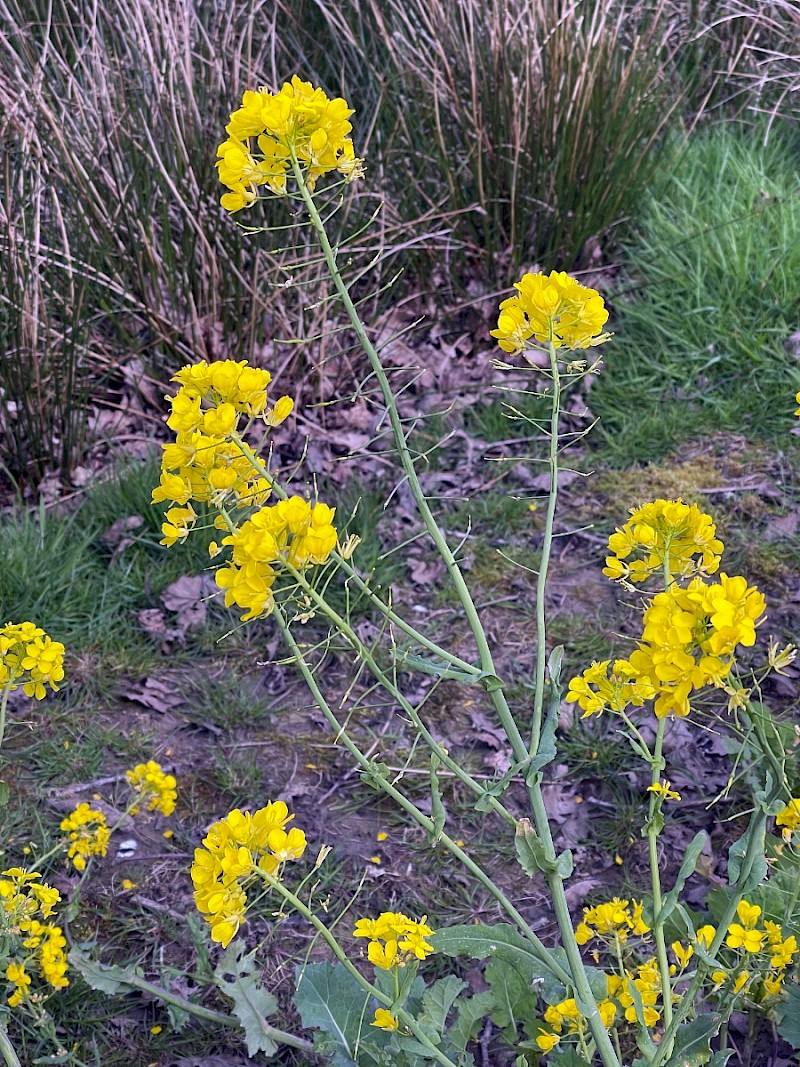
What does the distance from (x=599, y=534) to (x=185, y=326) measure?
1.53 meters

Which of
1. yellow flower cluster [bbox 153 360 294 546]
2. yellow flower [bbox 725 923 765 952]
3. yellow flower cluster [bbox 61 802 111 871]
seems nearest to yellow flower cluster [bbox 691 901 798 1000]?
yellow flower [bbox 725 923 765 952]

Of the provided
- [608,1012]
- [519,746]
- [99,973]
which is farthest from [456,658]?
[99,973]

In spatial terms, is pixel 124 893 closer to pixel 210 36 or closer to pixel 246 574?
pixel 246 574

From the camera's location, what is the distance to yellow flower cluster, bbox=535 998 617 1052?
51.0 inches

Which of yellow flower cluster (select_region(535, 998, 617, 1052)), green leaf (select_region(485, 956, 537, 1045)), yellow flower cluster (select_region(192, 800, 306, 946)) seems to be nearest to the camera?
yellow flower cluster (select_region(192, 800, 306, 946))

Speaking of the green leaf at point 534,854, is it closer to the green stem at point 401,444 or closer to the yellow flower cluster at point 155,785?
the green stem at point 401,444

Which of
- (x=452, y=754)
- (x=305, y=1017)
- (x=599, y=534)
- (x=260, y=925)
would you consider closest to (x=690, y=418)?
(x=599, y=534)

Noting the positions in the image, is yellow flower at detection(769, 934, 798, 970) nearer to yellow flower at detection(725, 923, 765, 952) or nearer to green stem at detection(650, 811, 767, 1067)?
yellow flower at detection(725, 923, 765, 952)

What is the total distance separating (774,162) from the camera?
168 inches

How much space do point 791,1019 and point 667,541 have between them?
0.70 metres

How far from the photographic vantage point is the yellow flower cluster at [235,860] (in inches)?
42.8

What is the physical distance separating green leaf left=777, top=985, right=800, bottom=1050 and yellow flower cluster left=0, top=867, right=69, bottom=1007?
3.42 ft

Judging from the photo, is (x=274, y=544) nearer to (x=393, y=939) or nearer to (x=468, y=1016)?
(x=393, y=939)

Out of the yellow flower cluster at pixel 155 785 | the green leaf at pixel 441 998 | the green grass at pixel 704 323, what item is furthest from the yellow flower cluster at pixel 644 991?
the green grass at pixel 704 323
